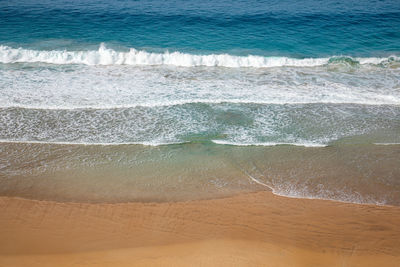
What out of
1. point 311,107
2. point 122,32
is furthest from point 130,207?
point 122,32

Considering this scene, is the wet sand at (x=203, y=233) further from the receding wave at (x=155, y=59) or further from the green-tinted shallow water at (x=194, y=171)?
the receding wave at (x=155, y=59)

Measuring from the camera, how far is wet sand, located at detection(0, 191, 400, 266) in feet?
16.9

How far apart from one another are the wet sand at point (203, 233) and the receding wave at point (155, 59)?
31.3ft

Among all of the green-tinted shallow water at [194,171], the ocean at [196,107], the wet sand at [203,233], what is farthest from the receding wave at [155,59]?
the wet sand at [203,233]

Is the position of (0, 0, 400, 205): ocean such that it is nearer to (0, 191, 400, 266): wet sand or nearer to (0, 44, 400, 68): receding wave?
A: (0, 44, 400, 68): receding wave

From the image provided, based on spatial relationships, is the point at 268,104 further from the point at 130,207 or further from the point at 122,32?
the point at 122,32

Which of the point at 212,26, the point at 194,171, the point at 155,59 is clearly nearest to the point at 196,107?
the point at 194,171

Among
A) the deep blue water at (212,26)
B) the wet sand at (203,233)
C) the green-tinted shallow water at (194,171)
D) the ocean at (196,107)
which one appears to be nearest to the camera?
the wet sand at (203,233)

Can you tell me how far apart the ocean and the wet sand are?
39 centimetres

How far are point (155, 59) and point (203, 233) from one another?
1091 centimetres

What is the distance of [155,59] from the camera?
14867mm

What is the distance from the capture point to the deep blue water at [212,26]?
1664 cm

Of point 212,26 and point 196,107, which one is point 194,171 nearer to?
point 196,107

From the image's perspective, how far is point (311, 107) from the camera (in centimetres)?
1041
